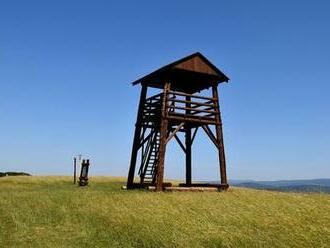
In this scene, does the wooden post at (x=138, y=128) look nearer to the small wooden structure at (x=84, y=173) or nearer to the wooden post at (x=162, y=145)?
the wooden post at (x=162, y=145)

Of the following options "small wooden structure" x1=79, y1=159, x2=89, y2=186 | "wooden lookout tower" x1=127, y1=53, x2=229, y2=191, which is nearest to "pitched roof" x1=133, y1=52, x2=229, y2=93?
"wooden lookout tower" x1=127, y1=53, x2=229, y2=191

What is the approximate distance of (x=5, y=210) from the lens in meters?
18.0

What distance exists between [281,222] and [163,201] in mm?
6421

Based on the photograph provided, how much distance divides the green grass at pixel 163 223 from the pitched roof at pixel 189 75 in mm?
8823

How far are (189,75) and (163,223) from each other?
48.9 ft

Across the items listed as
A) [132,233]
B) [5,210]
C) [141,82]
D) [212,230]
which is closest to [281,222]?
[212,230]

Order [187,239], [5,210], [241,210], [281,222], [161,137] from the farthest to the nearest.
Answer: [161,137]
[5,210]
[241,210]
[281,222]
[187,239]

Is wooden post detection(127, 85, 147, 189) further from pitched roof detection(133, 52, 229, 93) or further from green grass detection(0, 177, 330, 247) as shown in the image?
green grass detection(0, 177, 330, 247)

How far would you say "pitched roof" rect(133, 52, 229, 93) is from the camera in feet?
82.1

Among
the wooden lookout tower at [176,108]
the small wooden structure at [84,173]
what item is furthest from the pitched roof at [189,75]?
the small wooden structure at [84,173]

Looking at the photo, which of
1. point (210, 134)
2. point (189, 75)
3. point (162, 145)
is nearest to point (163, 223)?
point (162, 145)

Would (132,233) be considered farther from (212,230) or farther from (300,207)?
(300,207)

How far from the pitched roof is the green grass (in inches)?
347

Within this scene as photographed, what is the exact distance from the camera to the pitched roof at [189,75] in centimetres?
2502
